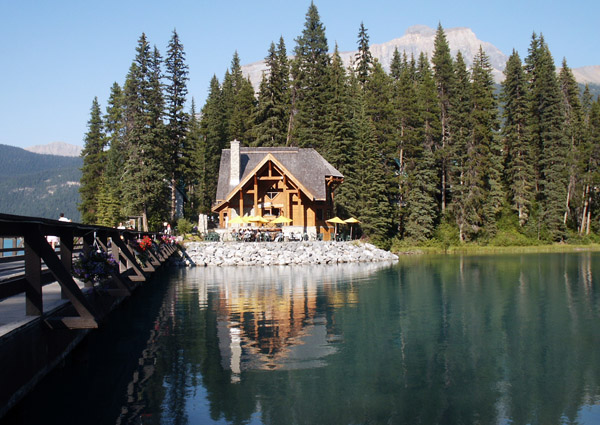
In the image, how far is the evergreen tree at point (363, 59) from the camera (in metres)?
67.6

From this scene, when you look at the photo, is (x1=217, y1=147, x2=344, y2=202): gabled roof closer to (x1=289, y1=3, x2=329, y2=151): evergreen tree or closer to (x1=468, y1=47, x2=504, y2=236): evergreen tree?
(x1=289, y1=3, x2=329, y2=151): evergreen tree

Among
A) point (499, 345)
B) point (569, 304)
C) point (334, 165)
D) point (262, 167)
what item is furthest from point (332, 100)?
point (499, 345)

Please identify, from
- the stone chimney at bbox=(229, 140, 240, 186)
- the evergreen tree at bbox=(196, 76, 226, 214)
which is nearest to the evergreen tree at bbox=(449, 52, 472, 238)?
the stone chimney at bbox=(229, 140, 240, 186)

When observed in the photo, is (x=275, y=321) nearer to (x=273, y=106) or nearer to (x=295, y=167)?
(x=295, y=167)

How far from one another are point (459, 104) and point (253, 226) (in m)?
25.6

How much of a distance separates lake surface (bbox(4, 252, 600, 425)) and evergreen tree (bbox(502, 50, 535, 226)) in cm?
3676

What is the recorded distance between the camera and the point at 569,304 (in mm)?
19219

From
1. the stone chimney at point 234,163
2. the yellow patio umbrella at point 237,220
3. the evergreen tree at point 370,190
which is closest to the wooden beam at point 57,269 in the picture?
the yellow patio umbrella at point 237,220

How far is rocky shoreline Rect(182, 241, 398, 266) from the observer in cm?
3903

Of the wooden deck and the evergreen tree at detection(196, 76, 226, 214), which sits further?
the evergreen tree at detection(196, 76, 226, 214)

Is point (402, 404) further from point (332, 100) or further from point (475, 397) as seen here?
point (332, 100)

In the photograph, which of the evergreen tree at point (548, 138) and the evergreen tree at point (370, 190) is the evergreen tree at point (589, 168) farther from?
the evergreen tree at point (370, 190)

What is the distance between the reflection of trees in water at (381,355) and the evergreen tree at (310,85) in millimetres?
35409

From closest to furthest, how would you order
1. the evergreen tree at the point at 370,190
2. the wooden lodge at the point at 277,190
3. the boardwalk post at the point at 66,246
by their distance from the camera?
1. the boardwalk post at the point at 66,246
2. the wooden lodge at the point at 277,190
3. the evergreen tree at the point at 370,190
